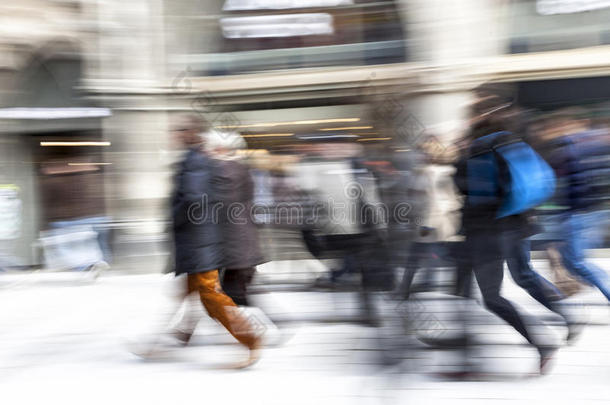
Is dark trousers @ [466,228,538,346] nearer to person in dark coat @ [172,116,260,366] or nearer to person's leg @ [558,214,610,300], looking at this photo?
person's leg @ [558,214,610,300]

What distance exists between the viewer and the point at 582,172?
441 centimetres

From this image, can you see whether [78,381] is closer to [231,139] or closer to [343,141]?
[231,139]

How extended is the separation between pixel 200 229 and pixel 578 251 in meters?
2.69

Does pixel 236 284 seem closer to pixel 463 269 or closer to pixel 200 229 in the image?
pixel 200 229

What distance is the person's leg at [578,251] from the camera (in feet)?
14.5

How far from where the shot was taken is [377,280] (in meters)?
3.40

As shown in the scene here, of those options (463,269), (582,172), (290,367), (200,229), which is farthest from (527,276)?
(200,229)

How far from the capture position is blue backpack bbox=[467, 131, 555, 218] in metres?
3.26

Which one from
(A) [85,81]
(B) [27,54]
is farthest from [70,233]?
(B) [27,54]

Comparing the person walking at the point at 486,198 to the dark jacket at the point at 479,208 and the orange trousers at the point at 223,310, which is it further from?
the orange trousers at the point at 223,310

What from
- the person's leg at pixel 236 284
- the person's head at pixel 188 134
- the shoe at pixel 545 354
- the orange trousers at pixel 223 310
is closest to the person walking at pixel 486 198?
the shoe at pixel 545 354

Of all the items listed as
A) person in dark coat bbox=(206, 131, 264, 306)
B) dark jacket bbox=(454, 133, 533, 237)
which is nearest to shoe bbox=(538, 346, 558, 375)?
dark jacket bbox=(454, 133, 533, 237)

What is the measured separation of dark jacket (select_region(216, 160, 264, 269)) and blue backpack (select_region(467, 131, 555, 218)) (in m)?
1.63

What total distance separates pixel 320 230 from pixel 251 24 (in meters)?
5.81
